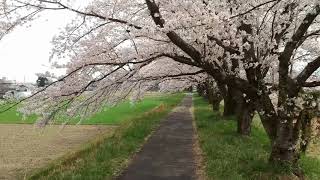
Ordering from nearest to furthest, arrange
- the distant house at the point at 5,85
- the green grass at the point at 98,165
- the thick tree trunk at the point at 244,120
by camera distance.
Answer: the distant house at the point at 5,85, the green grass at the point at 98,165, the thick tree trunk at the point at 244,120

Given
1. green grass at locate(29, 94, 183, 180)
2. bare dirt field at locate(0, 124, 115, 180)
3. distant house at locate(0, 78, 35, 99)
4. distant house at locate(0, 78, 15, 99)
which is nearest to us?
distant house at locate(0, 78, 15, 99)

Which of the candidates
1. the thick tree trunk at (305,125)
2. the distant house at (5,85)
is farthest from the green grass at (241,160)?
the distant house at (5,85)

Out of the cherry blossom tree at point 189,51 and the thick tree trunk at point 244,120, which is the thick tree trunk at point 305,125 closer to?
the cherry blossom tree at point 189,51

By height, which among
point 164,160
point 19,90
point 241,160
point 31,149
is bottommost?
point 31,149

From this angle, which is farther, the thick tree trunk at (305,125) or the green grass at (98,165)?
the green grass at (98,165)

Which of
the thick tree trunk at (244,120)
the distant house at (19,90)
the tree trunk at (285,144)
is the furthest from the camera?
the thick tree trunk at (244,120)

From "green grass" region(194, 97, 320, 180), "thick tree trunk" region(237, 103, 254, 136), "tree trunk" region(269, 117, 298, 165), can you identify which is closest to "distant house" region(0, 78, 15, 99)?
"green grass" region(194, 97, 320, 180)

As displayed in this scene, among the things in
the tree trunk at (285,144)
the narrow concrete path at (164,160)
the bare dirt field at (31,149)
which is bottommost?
the bare dirt field at (31,149)

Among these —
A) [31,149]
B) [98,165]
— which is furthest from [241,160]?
[31,149]

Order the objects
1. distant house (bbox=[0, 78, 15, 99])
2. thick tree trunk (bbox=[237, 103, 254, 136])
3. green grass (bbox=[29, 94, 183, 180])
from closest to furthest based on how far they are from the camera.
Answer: distant house (bbox=[0, 78, 15, 99])
green grass (bbox=[29, 94, 183, 180])
thick tree trunk (bbox=[237, 103, 254, 136])

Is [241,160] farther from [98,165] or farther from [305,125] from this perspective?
[98,165]

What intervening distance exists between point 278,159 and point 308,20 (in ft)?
11.8

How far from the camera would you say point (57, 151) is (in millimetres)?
21656

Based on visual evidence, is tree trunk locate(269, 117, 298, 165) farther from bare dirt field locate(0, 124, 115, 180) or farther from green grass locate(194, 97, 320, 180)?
bare dirt field locate(0, 124, 115, 180)
